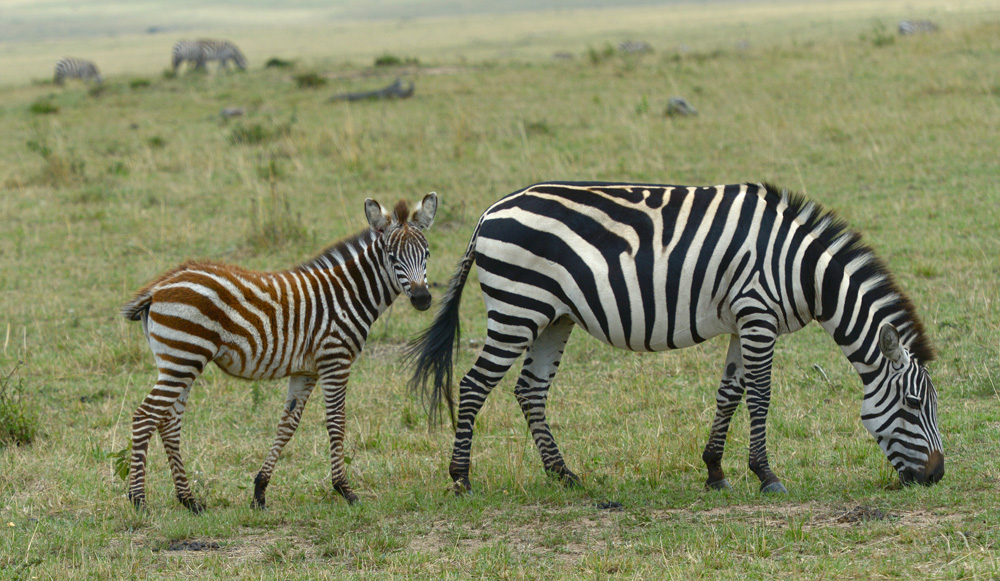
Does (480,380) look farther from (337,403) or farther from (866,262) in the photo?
(866,262)

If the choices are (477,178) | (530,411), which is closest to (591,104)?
(477,178)

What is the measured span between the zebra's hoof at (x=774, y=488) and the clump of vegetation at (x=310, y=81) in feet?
68.0

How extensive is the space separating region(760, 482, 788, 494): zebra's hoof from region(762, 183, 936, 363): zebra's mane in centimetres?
106

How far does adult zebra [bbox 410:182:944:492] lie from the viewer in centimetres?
532

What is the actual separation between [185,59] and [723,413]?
1467 inches

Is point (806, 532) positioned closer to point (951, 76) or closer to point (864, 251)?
point (864, 251)

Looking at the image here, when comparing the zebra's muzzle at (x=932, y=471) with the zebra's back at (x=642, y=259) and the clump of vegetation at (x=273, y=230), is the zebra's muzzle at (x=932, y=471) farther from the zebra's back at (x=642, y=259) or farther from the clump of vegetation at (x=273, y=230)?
the clump of vegetation at (x=273, y=230)

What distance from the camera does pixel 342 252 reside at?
19.7ft

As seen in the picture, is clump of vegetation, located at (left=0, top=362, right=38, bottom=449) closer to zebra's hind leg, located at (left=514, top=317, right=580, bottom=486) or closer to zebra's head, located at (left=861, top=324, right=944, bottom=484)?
zebra's hind leg, located at (left=514, top=317, right=580, bottom=486)

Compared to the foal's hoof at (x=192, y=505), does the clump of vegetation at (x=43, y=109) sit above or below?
above

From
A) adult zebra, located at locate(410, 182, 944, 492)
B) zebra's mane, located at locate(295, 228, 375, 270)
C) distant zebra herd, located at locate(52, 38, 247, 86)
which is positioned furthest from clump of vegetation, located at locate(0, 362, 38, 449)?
distant zebra herd, located at locate(52, 38, 247, 86)

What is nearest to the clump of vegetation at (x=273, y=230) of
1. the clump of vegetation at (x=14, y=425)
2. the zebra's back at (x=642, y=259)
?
the clump of vegetation at (x=14, y=425)

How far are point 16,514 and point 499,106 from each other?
50.5 feet

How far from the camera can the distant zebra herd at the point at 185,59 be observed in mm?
35250
